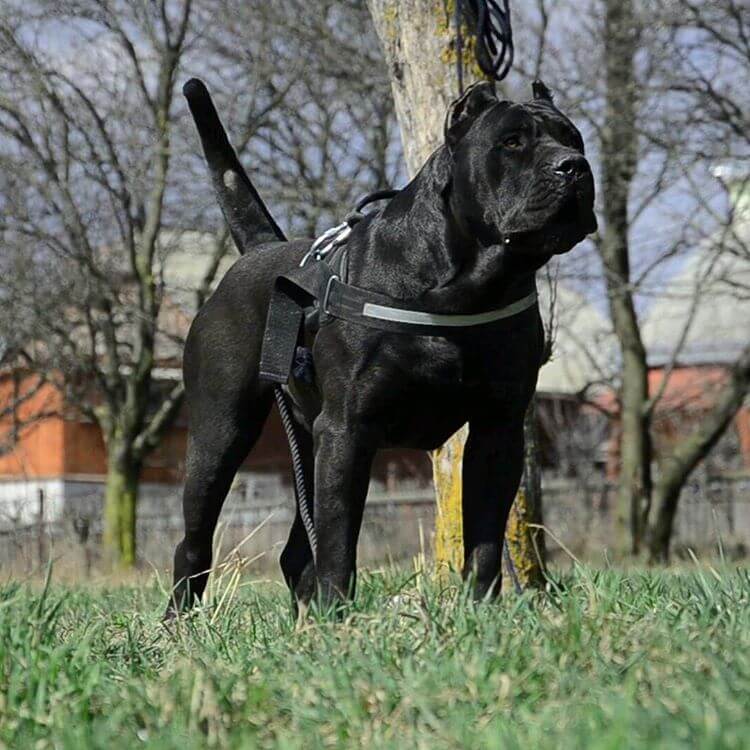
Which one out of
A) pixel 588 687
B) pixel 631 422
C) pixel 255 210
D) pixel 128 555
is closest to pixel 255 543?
pixel 128 555

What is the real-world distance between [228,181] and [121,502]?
13753 mm

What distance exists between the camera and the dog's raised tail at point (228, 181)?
5.51 m

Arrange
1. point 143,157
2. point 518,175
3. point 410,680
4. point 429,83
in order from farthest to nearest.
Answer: point 143,157
point 429,83
point 518,175
point 410,680

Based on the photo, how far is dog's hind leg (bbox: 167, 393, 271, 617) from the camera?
5102mm

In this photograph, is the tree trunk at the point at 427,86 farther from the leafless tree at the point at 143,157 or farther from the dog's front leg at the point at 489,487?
the leafless tree at the point at 143,157

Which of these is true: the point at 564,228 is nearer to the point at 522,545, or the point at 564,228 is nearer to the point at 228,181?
the point at 228,181

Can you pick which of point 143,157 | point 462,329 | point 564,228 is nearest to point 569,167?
point 564,228

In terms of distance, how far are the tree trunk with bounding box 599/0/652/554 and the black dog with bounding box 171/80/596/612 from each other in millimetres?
13097

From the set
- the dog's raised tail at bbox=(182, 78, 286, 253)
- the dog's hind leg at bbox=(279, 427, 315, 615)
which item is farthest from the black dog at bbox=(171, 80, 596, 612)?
the dog's raised tail at bbox=(182, 78, 286, 253)

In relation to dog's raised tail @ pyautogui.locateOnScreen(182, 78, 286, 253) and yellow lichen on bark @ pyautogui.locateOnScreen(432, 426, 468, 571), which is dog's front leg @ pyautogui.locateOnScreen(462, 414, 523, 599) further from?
yellow lichen on bark @ pyautogui.locateOnScreen(432, 426, 468, 571)

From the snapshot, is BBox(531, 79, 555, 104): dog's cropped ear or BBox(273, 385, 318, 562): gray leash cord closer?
BBox(531, 79, 555, 104): dog's cropped ear

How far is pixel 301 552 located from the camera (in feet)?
17.9

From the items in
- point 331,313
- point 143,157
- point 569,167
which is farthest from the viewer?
point 143,157

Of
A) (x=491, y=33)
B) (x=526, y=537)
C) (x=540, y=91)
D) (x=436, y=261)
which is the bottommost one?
(x=526, y=537)
